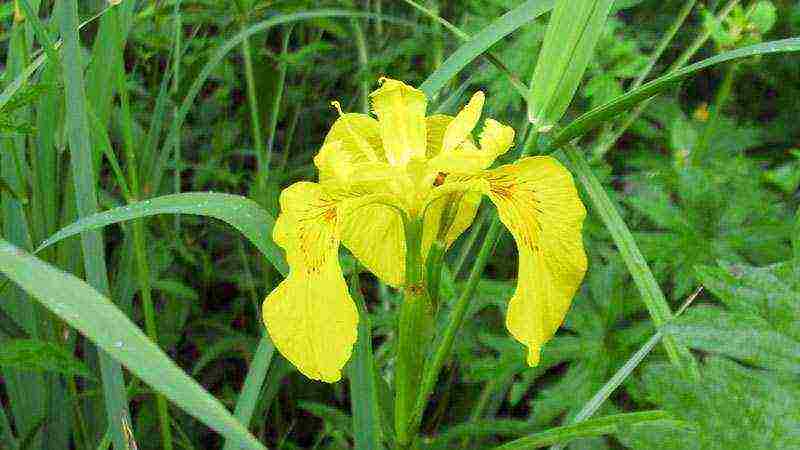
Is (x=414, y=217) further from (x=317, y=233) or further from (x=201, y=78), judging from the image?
(x=201, y=78)

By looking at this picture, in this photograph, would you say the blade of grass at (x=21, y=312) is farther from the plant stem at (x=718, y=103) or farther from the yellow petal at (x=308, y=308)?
the plant stem at (x=718, y=103)

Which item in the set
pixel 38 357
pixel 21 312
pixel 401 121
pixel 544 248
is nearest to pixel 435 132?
pixel 401 121

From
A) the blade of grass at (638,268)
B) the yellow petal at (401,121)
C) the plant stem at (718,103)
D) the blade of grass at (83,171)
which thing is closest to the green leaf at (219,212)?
the blade of grass at (83,171)

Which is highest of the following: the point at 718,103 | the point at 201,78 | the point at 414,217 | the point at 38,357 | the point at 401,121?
the point at 718,103

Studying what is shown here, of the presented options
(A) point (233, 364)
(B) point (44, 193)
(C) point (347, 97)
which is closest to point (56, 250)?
(B) point (44, 193)

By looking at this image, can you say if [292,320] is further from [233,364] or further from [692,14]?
[692,14]

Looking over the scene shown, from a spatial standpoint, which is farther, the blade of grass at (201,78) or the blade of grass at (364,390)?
the blade of grass at (201,78)

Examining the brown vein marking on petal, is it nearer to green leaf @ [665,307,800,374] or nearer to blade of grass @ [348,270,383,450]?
blade of grass @ [348,270,383,450]
